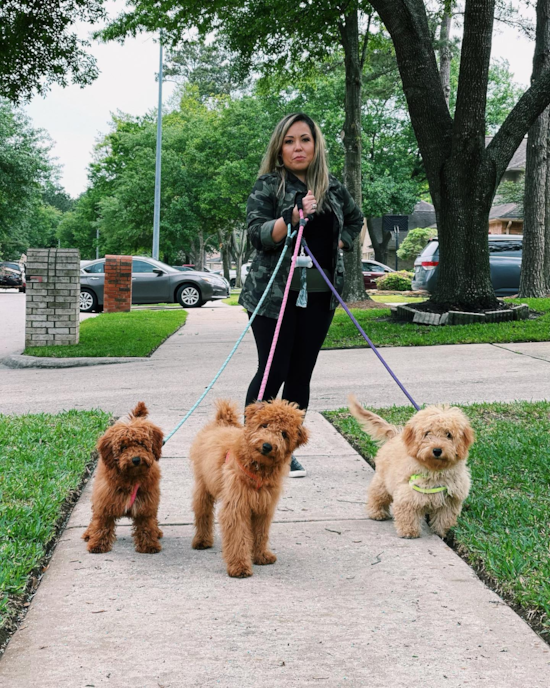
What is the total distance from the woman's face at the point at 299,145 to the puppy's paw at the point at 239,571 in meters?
2.46

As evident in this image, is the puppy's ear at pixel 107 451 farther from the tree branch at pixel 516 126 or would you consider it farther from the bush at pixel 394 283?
the bush at pixel 394 283

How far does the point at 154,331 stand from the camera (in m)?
14.4

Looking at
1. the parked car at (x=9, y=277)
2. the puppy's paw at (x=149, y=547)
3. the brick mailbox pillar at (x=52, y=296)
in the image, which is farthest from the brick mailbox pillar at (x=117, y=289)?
the parked car at (x=9, y=277)

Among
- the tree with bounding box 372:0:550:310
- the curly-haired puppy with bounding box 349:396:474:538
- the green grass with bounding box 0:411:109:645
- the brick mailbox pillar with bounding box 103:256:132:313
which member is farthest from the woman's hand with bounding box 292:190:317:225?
the brick mailbox pillar with bounding box 103:256:132:313

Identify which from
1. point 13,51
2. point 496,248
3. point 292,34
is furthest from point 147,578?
point 496,248

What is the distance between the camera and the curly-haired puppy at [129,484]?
3.60 metres

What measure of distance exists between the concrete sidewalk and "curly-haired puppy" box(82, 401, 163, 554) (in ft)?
0.34

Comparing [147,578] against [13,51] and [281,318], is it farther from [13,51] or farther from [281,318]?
[13,51]

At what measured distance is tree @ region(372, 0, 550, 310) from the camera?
1238 centimetres

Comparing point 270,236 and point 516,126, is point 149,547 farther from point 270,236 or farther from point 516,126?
point 516,126

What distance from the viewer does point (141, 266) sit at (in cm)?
2450

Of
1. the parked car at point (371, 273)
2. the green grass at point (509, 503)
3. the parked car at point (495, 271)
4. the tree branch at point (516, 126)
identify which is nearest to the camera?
the green grass at point (509, 503)

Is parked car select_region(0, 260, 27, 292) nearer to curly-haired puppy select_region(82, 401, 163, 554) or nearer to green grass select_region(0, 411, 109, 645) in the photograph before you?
green grass select_region(0, 411, 109, 645)

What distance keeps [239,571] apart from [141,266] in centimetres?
2183
